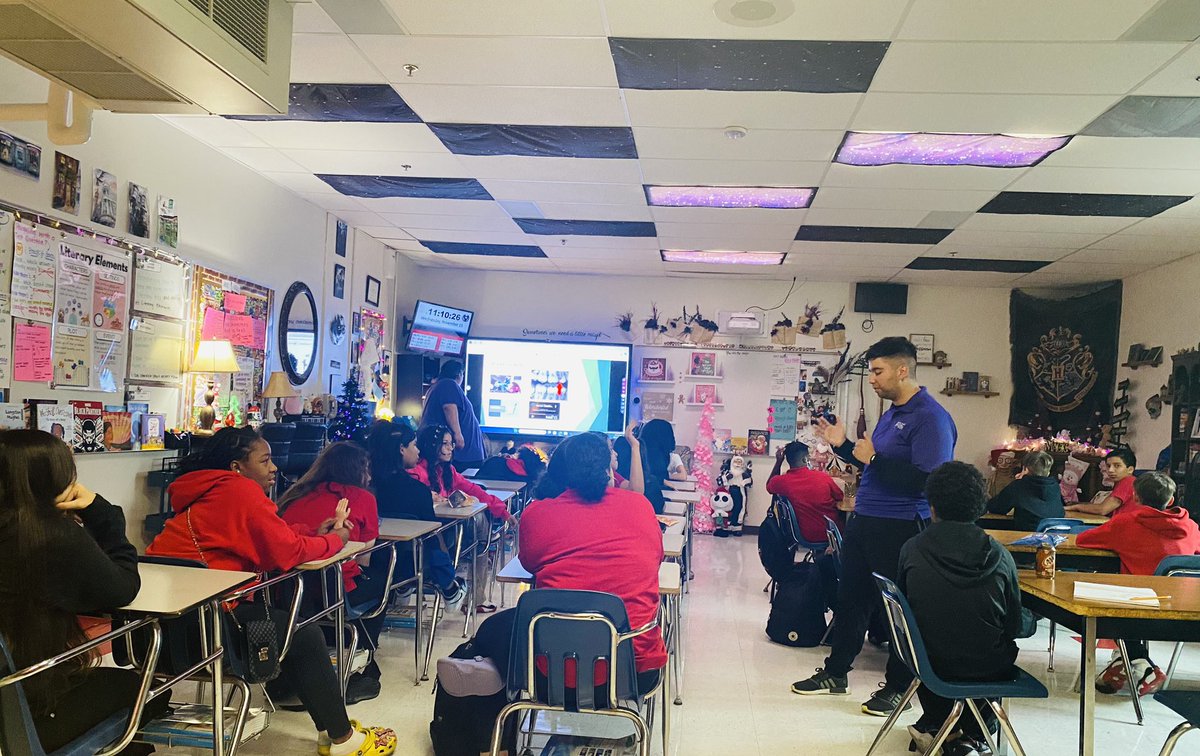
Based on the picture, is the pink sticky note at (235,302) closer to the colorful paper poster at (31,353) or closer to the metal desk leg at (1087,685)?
the colorful paper poster at (31,353)

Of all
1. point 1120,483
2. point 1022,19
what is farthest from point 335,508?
point 1120,483

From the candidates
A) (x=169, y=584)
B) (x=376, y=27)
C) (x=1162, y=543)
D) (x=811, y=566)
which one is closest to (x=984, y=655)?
(x=1162, y=543)

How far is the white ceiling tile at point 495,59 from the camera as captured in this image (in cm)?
344

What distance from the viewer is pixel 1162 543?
4.00 meters

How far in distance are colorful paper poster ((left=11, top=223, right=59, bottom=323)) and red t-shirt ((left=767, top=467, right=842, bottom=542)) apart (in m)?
4.07

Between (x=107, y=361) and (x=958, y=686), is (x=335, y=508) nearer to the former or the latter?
(x=107, y=361)

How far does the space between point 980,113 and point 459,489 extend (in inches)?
136

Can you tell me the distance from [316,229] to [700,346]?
13.9ft

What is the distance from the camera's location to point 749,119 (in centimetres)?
415

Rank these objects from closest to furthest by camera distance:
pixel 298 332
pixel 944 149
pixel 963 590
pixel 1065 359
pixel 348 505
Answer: pixel 963 590
pixel 348 505
pixel 944 149
pixel 298 332
pixel 1065 359

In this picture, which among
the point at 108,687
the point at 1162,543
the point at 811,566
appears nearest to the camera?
the point at 108,687

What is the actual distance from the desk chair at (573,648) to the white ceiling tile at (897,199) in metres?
3.68

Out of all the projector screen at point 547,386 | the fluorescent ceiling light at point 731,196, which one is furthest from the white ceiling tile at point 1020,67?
the projector screen at point 547,386

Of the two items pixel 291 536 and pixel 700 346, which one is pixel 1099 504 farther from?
pixel 291 536
